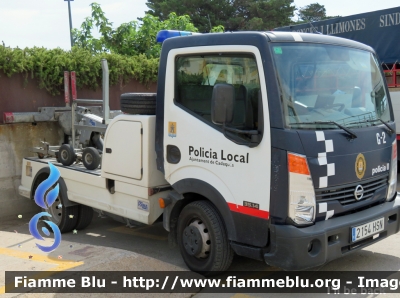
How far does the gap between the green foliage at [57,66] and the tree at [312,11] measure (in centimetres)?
2499

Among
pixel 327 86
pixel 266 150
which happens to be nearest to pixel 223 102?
pixel 266 150

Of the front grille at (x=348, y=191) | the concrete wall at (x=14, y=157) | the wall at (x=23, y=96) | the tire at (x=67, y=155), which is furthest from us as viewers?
the wall at (x=23, y=96)

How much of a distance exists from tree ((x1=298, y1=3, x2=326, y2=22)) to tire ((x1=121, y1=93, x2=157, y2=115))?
28.8 metres

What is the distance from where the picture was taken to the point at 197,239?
496cm

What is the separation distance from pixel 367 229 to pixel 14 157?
5.83 meters

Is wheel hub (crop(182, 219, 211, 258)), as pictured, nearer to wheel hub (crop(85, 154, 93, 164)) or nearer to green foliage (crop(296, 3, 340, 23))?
wheel hub (crop(85, 154, 93, 164))

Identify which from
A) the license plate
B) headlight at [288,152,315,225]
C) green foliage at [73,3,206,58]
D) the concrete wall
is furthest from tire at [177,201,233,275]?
green foliage at [73,3,206,58]

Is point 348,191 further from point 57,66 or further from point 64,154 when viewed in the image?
point 57,66

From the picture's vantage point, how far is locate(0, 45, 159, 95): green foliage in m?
8.16

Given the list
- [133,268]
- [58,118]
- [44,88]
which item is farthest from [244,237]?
[44,88]

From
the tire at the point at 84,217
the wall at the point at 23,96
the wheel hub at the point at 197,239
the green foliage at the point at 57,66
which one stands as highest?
the green foliage at the point at 57,66

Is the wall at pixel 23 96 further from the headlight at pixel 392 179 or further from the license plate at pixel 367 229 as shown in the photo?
the license plate at pixel 367 229

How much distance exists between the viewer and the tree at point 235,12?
1038 inches

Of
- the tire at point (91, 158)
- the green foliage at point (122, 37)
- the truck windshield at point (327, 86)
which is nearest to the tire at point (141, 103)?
the tire at point (91, 158)
